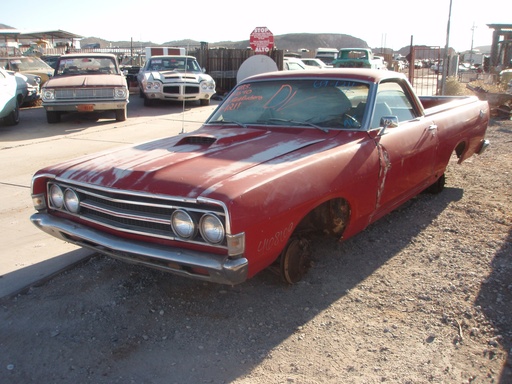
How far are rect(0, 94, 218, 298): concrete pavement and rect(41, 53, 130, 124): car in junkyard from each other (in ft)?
1.31

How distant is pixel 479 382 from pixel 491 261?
1.63m

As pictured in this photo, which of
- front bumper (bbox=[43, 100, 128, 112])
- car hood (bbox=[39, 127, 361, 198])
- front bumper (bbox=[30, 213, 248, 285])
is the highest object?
car hood (bbox=[39, 127, 361, 198])

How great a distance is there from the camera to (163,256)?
9.72 ft

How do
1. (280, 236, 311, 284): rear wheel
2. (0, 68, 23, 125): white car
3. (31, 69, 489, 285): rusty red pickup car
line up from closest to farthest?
1. (31, 69, 489, 285): rusty red pickup car
2. (280, 236, 311, 284): rear wheel
3. (0, 68, 23, 125): white car

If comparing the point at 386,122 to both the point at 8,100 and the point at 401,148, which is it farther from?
the point at 8,100

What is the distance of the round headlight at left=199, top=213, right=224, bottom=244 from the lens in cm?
284

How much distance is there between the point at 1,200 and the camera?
18.7 ft

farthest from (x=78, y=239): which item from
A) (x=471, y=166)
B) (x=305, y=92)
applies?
(x=471, y=166)

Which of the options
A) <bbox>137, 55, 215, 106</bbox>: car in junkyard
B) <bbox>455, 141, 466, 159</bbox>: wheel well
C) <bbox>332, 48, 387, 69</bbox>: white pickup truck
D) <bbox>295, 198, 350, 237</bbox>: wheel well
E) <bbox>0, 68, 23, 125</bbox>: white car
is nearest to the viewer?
<bbox>295, 198, 350, 237</bbox>: wheel well

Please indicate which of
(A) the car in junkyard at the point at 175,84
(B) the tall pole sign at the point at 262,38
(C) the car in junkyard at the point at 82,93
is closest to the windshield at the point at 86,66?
(C) the car in junkyard at the point at 82,93

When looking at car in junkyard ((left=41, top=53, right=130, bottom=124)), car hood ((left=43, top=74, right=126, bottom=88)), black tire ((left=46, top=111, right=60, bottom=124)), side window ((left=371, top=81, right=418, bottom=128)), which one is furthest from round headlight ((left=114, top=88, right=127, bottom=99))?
side window ((left=371, top=81, right=418, bottom=128))

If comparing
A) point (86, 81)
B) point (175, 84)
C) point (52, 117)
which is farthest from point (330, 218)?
point (175, 84)

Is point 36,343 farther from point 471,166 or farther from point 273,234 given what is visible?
point 471,166

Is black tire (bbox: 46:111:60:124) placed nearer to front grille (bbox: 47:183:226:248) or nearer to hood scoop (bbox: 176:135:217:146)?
hood scoop (bbox: 176:135:217:146)
